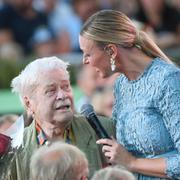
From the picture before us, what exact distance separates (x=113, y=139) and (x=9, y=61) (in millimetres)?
6260

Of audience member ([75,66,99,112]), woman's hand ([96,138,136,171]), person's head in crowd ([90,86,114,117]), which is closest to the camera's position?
woman's hand ([96,138,136,171])

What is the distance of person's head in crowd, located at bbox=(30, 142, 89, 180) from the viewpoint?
4918 mm

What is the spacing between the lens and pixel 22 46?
12.5 metres

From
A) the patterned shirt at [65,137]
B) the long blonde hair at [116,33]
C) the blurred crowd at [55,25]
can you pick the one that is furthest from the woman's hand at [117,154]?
the blurred crowd at [55,25]

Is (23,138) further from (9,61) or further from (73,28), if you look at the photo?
(73,28)

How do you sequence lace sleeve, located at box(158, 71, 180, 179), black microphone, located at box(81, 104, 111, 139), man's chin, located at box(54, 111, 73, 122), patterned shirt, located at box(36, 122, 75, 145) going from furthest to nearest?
1. patterned shirt, located at box(36, 122, 75, 145)
2. man's chin, located at box(54, 111, 73, 122)
3. black microphone, located at box(81, 104, 111, 139)
4. lace sleeve, located at box(158, 71, 180, 179)

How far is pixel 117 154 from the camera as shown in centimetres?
562

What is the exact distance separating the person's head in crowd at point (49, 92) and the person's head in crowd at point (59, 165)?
0.86 m

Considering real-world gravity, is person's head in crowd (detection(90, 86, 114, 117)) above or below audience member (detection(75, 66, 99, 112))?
above

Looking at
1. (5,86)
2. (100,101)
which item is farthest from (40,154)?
(5,86)

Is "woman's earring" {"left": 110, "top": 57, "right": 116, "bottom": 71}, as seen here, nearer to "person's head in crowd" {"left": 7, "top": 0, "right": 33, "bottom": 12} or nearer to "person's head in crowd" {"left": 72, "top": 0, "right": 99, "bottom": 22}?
"person's head in crowd" {"left": 72, "top": 0, "right": 99, "bottom": 22}

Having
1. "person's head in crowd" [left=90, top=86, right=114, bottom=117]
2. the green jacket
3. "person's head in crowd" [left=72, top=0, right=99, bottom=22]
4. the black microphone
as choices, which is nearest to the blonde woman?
the black microphone

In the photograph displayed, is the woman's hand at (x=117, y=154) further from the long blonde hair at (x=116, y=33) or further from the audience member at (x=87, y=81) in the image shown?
the audience member at (x=87, y=81)

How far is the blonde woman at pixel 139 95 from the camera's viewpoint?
551 centimetres
